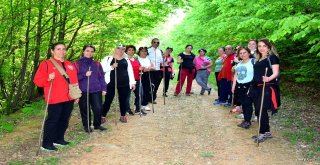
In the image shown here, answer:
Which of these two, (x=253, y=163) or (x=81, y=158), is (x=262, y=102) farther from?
(x=81, y=158)

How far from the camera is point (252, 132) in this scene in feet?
27.2

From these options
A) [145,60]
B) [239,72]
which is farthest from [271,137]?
[145,60]

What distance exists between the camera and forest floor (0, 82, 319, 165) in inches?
241

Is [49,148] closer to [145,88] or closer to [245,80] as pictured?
[245,80]

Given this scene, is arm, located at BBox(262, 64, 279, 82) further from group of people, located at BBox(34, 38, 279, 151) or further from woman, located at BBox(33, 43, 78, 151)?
woman, located at BBox(33, 43, 78, 151)

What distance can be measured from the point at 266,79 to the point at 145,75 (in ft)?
15.6

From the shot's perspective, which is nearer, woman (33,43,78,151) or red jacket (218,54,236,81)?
woman (33,43,78,151)

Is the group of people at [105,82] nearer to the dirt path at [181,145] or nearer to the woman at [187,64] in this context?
the dirt path at [181,145]

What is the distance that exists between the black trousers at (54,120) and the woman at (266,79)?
12.7 ft

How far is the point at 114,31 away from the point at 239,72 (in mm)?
3362

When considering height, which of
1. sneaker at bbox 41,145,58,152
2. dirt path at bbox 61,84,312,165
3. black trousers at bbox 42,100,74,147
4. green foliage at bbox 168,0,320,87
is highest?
green foliage at bbox 168,0,320,87

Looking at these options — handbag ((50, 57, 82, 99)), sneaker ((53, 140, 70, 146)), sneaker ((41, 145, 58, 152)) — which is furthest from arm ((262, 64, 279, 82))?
sneaker ((41, 145, 58, 152))

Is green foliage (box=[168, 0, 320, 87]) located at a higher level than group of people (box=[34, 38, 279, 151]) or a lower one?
higher

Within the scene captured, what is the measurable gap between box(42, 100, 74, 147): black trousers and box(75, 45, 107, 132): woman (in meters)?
0.91
